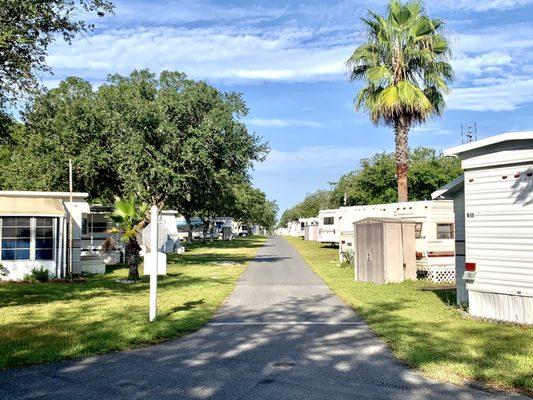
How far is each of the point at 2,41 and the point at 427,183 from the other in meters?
33.5

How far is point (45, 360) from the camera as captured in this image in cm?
739

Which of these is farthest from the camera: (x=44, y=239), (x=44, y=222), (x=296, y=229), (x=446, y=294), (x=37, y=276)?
(x=296, y=229)

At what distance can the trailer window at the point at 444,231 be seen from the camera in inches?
725

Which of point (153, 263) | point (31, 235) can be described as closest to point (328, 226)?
point (31, 235)

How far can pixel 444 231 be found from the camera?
18.5 metres

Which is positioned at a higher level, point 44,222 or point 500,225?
point 44,222

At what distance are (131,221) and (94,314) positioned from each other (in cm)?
707

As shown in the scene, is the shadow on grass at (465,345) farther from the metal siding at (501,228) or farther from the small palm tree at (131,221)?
the small palm tree at (131,221)

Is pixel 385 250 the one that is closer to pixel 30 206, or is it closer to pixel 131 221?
pixel 131 221

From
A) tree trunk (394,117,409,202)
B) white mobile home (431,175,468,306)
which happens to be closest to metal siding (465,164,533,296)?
white mobile home (431,175,468,306)

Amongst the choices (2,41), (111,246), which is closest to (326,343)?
(2,41)

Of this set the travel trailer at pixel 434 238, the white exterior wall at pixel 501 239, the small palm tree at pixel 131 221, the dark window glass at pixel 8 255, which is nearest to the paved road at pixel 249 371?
the white exterior wall at pixel 501 239

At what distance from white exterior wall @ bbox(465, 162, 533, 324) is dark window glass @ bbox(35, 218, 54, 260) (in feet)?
49.7

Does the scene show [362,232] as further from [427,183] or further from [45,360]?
[427,183]
